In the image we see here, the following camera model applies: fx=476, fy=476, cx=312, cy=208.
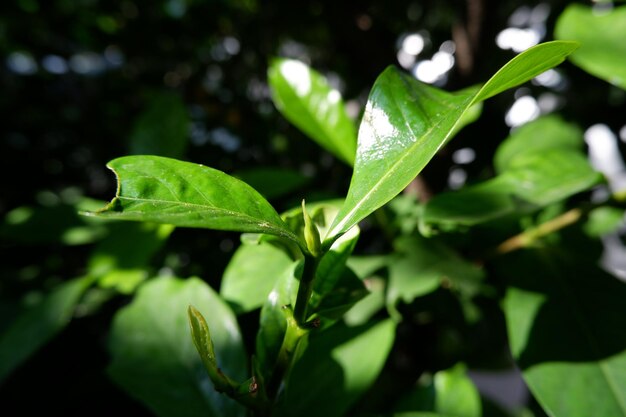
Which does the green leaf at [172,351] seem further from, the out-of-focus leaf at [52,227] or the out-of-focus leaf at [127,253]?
the out-of-focus leaf at [52,227]

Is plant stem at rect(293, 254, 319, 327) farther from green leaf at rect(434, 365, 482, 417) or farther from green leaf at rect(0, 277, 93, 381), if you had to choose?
green leaf at rect(0, 277, 93, 381)

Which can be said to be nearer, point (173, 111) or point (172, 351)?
point (172, 351)

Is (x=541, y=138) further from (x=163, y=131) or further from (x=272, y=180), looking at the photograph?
(x=163, y=131)

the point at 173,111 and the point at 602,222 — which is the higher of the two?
the point at 173,111

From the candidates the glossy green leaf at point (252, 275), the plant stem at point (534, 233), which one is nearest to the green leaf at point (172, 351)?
the glossy green leaf at point (252, 275)

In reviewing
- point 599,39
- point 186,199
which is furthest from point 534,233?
point 186,199

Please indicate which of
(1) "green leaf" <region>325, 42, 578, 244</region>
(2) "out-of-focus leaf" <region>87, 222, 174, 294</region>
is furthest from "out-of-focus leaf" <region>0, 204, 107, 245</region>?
(1) "green leaf" <region>325, 42, 578, 244</region>
